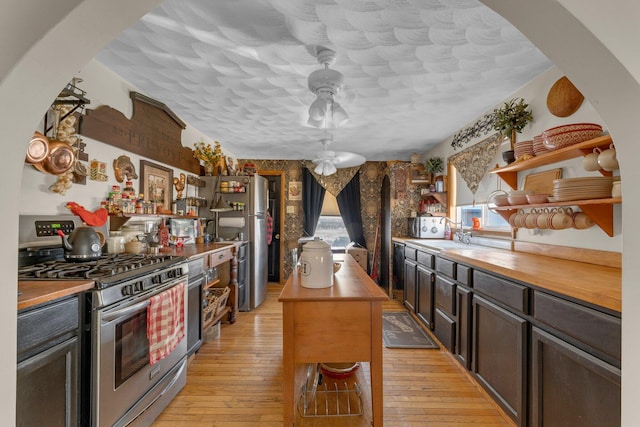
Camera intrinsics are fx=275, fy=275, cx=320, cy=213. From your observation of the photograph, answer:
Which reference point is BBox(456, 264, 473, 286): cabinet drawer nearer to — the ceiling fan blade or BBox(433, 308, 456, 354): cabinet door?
BBox(433, 308, 456, 354): cabinet door

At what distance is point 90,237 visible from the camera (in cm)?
179

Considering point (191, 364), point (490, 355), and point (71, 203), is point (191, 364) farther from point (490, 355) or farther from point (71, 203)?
point (490, 355)

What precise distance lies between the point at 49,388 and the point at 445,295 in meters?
2.73

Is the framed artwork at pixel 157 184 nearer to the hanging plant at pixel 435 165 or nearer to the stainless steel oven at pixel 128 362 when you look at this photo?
the stainless steel oven at pixel 128 362

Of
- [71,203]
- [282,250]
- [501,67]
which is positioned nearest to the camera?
[71,203]

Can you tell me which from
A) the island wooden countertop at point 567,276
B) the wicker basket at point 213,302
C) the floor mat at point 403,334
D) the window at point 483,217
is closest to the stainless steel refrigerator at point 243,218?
the wicker basket at point 213,302

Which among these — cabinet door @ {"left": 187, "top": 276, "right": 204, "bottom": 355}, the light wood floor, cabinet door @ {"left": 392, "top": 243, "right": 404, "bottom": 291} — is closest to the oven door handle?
cabinet door @ {"left": 187, "top": 276, "right": 204, "bottom": 355}

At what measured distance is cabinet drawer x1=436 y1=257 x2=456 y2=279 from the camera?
2439 millimetres

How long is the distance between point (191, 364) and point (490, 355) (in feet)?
7.97

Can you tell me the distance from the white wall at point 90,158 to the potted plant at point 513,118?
3225 mm

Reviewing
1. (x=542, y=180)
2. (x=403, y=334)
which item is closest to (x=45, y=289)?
(x=403, y=334)

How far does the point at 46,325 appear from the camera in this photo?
115 cm

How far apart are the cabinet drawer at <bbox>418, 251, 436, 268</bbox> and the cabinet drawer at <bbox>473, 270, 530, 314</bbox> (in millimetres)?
809

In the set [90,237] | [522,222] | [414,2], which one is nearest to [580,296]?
[522,222]
